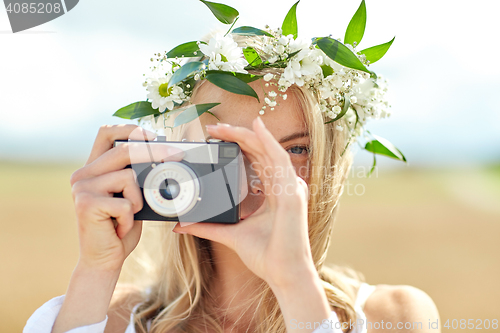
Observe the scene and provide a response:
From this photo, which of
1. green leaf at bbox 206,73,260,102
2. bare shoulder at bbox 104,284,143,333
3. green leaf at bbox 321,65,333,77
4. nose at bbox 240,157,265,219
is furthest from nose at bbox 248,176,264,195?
bare shoulder at bbox 104,284,143,333

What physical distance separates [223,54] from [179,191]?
66 centimetres

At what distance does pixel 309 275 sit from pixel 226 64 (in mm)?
941

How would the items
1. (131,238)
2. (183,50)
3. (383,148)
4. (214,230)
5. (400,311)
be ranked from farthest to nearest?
(383,148)
(400,311)
(183,50)
(131,238)
(214,230)

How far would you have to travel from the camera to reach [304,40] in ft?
5.08

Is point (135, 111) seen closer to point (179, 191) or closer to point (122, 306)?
point (179, 191)

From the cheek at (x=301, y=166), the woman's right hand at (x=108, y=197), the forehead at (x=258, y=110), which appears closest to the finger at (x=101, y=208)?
the woman's right hand at (x=108, y=197)

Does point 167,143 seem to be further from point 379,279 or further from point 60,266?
point 60,266

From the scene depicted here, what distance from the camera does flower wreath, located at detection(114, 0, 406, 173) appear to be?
1.51 metres

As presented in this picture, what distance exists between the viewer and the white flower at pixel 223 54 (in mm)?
1520

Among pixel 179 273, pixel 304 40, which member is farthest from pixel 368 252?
pixel 304 40

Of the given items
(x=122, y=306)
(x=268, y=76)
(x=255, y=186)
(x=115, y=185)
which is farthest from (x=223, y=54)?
(x=122, y=306)

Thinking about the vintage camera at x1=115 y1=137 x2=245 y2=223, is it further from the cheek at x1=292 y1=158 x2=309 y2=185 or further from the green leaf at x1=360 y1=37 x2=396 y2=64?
the green leaf at x1=360 y1=37 x2=396 y2=64

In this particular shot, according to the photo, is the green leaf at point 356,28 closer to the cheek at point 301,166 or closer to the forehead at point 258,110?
the forehead at point 258,110

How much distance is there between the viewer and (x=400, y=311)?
1.85 metres
